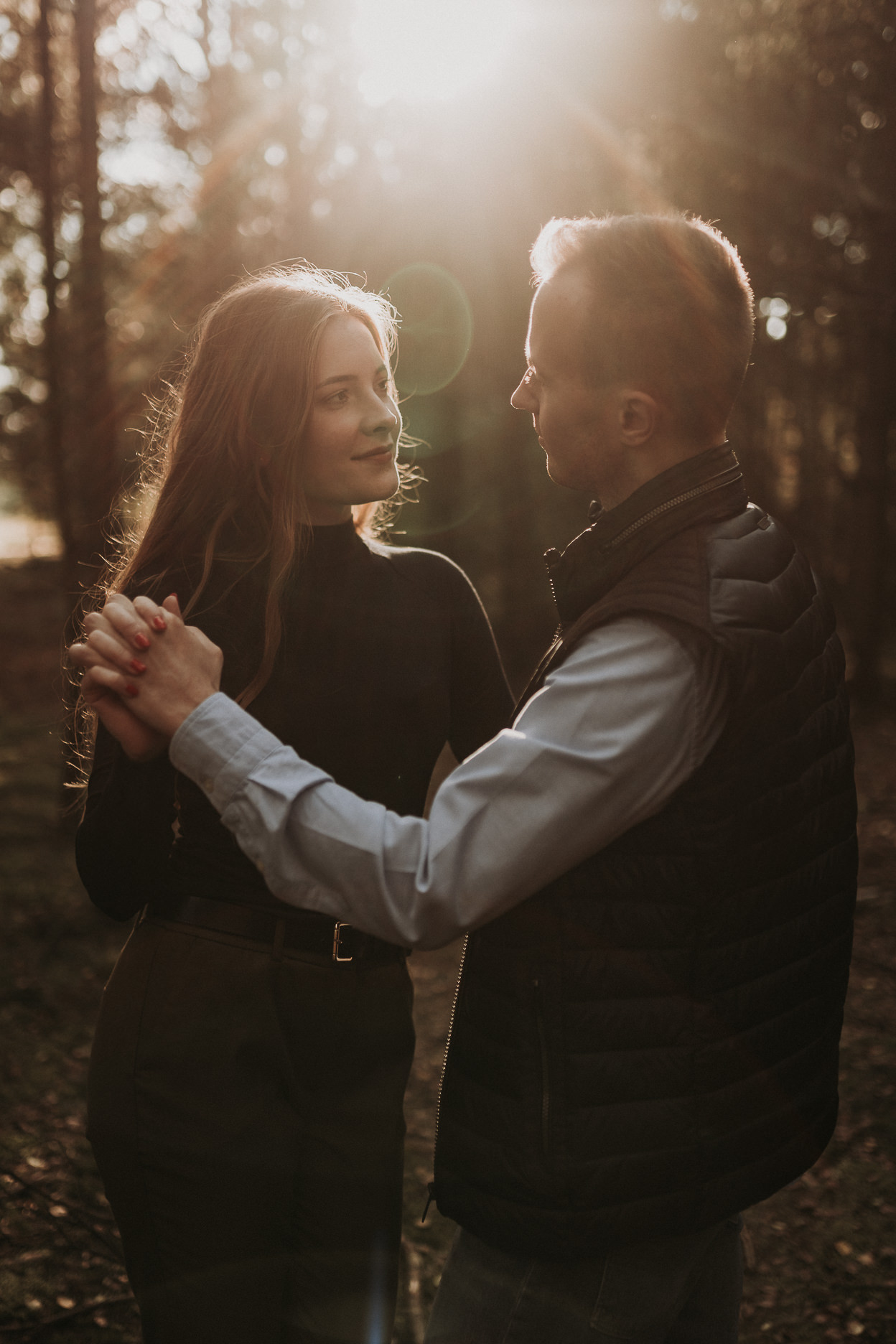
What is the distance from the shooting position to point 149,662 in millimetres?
1494

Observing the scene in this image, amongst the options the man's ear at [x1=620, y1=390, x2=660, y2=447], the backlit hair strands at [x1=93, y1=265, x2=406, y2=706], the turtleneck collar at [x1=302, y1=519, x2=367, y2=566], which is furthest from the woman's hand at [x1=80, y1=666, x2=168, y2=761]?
the man's ear at [x1=620, y1=390, x2=660, y2=447]

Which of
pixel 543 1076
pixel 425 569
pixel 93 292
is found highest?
pixel 93 292

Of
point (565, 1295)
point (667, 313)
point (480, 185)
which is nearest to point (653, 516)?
point (667, 313)

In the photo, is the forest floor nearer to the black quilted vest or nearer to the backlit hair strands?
the backlit hair strands

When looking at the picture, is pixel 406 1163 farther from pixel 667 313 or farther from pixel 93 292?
pixel 93 292

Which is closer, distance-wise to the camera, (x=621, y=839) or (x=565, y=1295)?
(x=621, y=839)

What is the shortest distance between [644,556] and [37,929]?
5.18 metres

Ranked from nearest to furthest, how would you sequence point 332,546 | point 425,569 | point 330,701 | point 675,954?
1. point 675,954
2. point 330,701
3. point 332,546
4. point 425,569

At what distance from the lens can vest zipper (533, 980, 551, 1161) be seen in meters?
1.48

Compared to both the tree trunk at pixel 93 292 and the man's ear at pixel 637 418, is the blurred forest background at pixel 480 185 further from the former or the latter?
the man's ear at pixel 637 418

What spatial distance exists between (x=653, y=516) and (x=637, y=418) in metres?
0.16

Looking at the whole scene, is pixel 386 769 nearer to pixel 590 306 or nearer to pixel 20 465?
pixel 590 306

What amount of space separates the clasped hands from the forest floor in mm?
1020

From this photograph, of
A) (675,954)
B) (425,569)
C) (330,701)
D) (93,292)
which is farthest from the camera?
(93,292)
